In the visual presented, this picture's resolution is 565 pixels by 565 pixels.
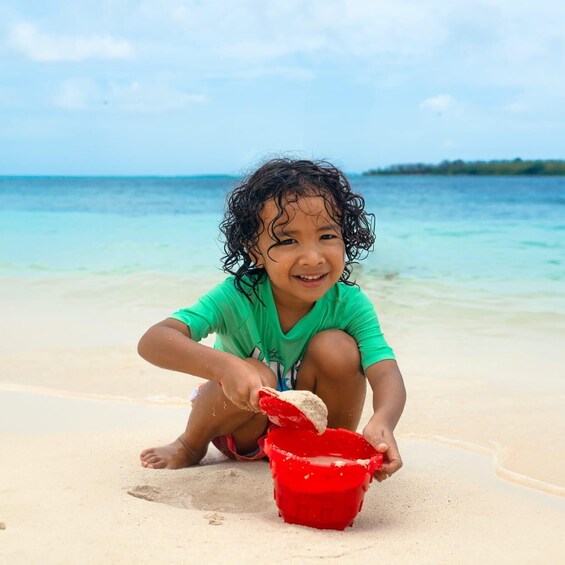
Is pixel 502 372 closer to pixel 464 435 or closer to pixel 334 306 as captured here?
pixel 464 435

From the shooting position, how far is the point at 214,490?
2.38 meters

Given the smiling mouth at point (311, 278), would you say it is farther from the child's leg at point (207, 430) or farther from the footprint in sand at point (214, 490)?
the footprint in sand at point (214, 490)

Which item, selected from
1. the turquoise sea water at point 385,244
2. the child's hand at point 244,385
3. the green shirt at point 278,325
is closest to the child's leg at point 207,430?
the green shirt at point 278,325

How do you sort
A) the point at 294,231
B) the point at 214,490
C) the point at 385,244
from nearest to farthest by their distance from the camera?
the point at 214,490 → the point at 294,231 → the point at 385,244

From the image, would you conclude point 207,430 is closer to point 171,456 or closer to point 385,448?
point 171,456

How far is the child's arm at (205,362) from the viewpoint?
2.12m

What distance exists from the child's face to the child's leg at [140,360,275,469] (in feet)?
1.39

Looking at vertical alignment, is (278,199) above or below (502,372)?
above

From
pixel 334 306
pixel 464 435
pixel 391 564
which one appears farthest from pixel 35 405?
pixel 391 564

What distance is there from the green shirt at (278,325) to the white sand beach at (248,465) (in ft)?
1.24

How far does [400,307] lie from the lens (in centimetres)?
594

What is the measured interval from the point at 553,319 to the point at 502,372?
1.53 metres

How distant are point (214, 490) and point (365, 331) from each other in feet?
2.37

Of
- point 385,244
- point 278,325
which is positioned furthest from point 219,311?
point 385,244
